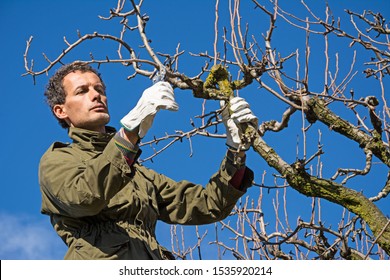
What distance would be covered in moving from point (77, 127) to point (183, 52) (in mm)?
865

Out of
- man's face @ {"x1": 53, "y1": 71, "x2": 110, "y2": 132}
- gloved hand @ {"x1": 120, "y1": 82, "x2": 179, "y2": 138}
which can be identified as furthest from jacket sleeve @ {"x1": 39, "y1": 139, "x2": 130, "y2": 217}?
man's face @ {"x1": 53, "y1": 71, "x2": 110, "y2": 132}

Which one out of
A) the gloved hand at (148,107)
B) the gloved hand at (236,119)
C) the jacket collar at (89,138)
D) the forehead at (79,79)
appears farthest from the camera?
the forehead at (79,79)

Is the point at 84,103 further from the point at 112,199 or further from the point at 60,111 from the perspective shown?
the point at 112,199

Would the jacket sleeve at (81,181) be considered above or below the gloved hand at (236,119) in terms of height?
below

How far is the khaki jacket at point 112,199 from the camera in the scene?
3404 mm

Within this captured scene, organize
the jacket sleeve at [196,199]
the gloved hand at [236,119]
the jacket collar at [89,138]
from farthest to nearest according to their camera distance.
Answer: the jacket sleeve at [196,199], the jacket collar at [89,138], the gloved hand at [236,119]

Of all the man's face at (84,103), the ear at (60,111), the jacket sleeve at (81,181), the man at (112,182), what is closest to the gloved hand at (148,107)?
the man at (112,182)

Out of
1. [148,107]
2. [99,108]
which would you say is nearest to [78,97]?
[99,108]

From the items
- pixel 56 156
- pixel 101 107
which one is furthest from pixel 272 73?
pixel 56 156

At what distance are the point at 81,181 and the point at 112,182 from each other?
0.19 metres

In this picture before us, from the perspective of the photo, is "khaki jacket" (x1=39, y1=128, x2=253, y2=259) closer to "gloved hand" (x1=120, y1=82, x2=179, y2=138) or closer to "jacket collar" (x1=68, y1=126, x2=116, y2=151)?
"jacket collar" (x1=68, y1=126, x2=116, y2=151)

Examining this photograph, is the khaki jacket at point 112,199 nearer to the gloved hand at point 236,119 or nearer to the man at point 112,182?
the man at point 112,182

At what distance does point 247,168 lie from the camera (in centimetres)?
402
